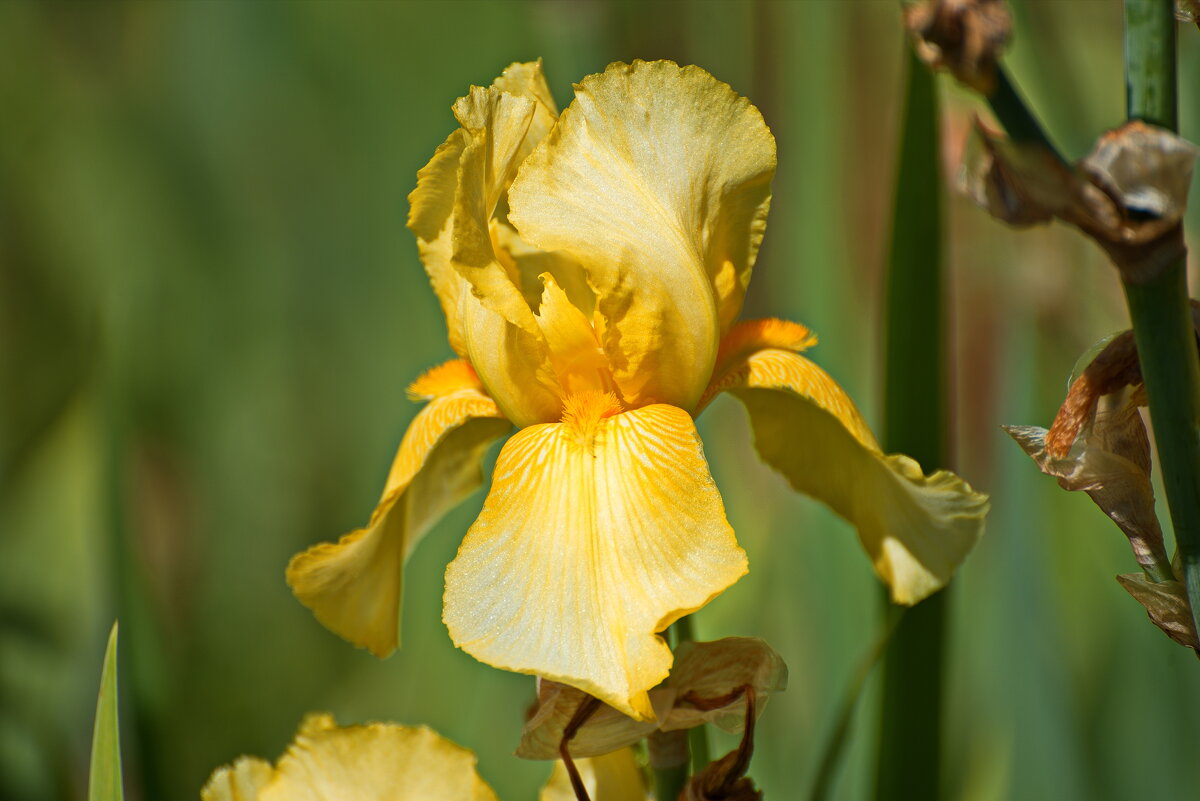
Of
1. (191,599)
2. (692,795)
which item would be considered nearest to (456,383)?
(692,795)

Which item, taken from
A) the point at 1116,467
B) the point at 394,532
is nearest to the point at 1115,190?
the point at 1116,467

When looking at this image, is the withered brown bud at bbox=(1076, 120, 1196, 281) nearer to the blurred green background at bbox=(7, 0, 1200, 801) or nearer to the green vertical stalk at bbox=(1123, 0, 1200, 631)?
the green vertical stalk at bbox=(1123, 0, 1200, 631)

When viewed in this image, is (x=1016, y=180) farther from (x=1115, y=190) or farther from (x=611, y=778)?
(x=611, y=778)

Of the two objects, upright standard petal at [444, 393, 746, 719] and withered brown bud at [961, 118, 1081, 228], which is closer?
withered brown bud at [961, 118, 1081, 228]

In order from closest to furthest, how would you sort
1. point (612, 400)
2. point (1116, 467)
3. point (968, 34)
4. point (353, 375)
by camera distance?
point (968, 34) → point (1116, 467) → point (612, 400) → point (353, 375)

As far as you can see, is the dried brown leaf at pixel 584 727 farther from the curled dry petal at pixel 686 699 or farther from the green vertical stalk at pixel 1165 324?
the green vertical stalk at pixel 1165 324

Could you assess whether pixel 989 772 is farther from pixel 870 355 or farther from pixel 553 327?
pixel 553 327

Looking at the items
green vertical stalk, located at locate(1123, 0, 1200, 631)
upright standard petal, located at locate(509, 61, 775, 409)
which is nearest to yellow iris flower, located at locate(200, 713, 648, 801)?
upright standard petal, located at locate(509, 61, 775, 409)
